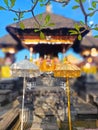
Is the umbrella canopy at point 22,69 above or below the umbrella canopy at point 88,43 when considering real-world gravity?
below

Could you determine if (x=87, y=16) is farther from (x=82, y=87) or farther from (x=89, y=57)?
(x=89, y=57)

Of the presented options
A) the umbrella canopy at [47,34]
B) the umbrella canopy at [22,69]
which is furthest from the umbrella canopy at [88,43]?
the umbrella canopy at [22,69]

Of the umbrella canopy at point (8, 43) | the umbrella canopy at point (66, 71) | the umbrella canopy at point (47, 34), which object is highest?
the umbrella canopy at point (8, 43)

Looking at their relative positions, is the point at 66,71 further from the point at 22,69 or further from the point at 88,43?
the point at 88,43

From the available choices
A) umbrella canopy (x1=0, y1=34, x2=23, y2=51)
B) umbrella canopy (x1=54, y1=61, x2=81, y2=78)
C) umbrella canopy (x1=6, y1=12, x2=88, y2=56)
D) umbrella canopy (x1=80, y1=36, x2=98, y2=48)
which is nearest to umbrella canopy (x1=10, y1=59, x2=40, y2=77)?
umbrella canopy (x1=54, y1=61, x2=81, y2=78)

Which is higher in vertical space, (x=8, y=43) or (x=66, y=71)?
(x=8, y=43)

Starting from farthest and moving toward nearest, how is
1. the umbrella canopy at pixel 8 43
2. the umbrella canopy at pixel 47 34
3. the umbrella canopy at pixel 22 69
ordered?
the umbrella canopy at pixel 8 43 → the umbrella canopy at pixel 47 34 → the umbrella canopy at pixel 22 69

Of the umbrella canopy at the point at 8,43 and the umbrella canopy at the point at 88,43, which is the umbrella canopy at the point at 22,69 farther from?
the umbrella canopy at the point at 88,43

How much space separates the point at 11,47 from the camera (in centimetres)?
2827

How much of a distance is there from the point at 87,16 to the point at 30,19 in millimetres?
14347

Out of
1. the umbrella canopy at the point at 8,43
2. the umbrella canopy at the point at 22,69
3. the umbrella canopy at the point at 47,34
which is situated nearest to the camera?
the umbrella canopy at the point at 22,69

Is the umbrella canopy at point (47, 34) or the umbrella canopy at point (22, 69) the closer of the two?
the umbrella canopy at point (22, 69)

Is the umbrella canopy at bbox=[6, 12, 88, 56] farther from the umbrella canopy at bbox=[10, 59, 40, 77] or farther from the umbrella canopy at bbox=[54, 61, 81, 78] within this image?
the umbrella canopy at bbox=[54, 61, 81, 78]

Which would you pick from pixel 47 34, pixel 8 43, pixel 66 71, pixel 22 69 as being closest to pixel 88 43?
pixel 8 43
